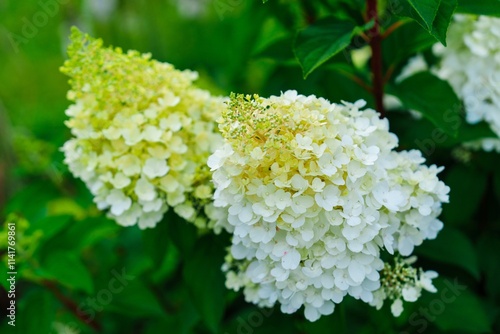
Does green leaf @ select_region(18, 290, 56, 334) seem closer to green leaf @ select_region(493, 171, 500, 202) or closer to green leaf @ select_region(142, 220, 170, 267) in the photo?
green leaf @ select_region(142, 220, 170, 267)

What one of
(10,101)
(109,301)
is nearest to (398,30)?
(109,301)

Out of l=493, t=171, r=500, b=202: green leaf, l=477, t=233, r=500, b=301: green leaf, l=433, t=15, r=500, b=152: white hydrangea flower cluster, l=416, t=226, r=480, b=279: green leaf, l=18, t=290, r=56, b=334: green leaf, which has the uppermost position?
l=433, t=15, r=500, b=152: white hydrangea flower cluster

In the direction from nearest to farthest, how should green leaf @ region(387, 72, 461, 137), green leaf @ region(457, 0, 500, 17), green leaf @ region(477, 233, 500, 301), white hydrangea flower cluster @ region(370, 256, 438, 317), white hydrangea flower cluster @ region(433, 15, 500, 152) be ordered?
1. white hydrangea flower cluster @ region(370, 256, 438, 317)
2. green leaf @ region(457, 0, 500, 17)
3. green leaf @ region(387, 72, 461, 137)
4. white hydrangea flower cluster @ region(433, 15, 500, 152)
5. green leaf @ region(477, 233, 500, 301)

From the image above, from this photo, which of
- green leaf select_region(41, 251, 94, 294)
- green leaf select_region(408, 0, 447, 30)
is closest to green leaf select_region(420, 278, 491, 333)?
green leaf select_region(408, 0, 447, 30)

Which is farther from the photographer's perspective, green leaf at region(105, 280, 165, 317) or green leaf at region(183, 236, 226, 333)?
green leaf at region(105, 280, 165, 317)

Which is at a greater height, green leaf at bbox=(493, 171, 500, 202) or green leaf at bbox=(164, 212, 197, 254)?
green leaf at bbox=(493, 171, 500, 202)
